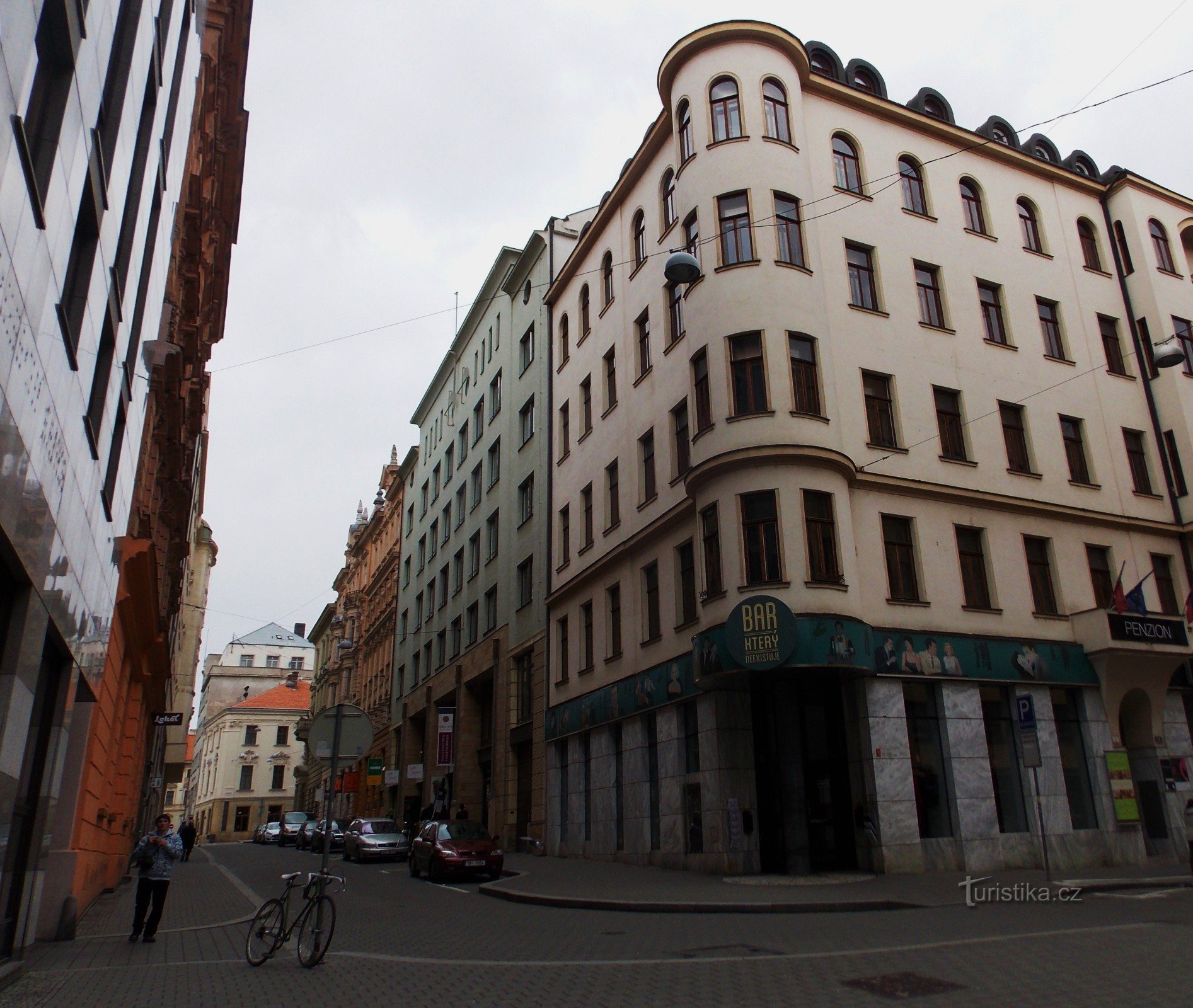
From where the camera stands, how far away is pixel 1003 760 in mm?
20766

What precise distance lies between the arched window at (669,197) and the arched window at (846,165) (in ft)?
14.7

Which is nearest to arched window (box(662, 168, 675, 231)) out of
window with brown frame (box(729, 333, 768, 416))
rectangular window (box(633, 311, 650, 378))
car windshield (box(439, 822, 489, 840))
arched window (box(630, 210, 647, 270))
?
arched window (box(630, 210, 647, 270))

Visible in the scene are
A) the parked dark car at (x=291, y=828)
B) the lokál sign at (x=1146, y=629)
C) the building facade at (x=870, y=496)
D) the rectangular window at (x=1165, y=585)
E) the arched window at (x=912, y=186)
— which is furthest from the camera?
the parked dark car at (x=291, y=828)

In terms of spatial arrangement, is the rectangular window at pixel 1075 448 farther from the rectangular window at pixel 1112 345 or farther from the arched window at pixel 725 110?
the arched window at pixel 725 110

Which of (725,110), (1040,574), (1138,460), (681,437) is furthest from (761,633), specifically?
(1138,460)

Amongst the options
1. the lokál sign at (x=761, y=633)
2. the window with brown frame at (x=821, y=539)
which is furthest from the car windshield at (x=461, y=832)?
the window with brown frame at (x=821, y=539)

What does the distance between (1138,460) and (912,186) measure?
33.3 feet

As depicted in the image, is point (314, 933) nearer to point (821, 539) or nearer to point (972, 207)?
point (821, 539)

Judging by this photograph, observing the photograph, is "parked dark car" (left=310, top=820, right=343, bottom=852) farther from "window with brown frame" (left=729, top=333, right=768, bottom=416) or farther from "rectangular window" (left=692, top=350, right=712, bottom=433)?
"window with brown frame" (left=729, top=333, right=768, bottom=416)

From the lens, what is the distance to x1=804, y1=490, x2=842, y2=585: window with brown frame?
19375 millimetres

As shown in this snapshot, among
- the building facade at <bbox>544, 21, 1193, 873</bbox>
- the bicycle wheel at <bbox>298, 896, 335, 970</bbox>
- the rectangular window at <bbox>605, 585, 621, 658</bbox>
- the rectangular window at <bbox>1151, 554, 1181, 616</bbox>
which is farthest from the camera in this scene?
the rectangular window at <bbox>605, 585, 621, 658</bbox>

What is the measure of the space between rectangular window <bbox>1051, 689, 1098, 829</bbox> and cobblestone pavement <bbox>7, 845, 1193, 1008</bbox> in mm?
6440

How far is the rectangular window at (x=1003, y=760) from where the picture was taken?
20.3 metres

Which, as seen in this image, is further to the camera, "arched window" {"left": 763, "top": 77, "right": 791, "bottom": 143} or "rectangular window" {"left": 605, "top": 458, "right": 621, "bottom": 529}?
"rectangular window" {"left": 605, "top": 458, "right": 621, "bottom": 529}
